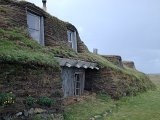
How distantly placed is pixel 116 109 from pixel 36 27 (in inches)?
254

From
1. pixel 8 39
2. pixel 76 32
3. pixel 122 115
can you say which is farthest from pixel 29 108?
pixel 76 32

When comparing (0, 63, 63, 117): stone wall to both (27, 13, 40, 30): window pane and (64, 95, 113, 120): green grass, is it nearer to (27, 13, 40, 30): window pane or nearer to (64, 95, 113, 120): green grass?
(64, 95, 113, 120): green grass

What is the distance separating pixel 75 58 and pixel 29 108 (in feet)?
27.5

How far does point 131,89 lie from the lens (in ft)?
91.8

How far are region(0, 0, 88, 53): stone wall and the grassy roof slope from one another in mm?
1019

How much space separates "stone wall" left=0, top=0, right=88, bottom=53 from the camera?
758 inches

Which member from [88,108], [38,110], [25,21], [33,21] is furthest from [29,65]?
[33,21]

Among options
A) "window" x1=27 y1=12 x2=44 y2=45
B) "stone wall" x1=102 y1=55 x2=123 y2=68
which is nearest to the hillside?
"window" x1=27 y1=12 x2=44 y2=45

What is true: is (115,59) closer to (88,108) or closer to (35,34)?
(35,34)

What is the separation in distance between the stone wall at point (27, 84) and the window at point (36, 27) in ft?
17.1

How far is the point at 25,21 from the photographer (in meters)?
20.3

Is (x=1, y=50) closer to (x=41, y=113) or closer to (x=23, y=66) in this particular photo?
(x=23, y=66)

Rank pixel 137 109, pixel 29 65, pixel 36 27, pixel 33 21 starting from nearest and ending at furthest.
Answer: pixel 29 65, pixel 137 109, pixel 33 21, pixel 36 27

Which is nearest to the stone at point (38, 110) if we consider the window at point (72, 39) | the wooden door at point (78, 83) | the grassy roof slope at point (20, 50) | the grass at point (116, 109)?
the grass at point (116, 109)
